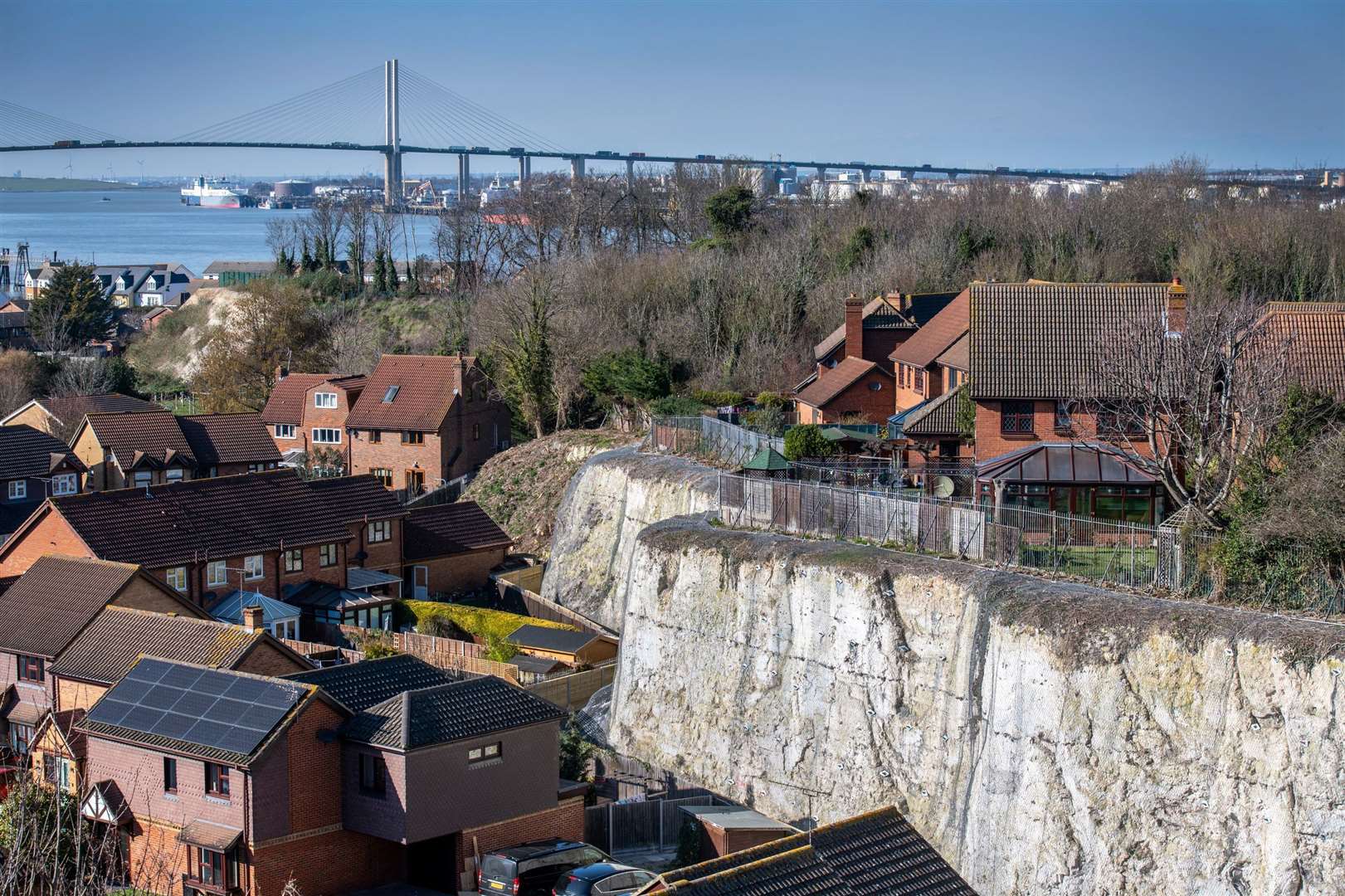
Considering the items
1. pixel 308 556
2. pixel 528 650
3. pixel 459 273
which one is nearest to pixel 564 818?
pixel 528 650

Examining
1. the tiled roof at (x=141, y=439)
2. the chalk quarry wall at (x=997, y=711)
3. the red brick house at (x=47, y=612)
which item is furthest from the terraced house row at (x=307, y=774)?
the tiled roof at (x=141, y=439)

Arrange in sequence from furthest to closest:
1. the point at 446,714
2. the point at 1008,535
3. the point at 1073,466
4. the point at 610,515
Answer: the point at 610,515
the point at 1073,466
the point at 1008,535
the point at 446,714

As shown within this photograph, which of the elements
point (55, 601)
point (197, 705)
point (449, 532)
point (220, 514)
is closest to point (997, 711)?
point (197, 705)

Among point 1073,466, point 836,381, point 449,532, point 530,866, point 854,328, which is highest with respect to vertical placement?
point 854,328

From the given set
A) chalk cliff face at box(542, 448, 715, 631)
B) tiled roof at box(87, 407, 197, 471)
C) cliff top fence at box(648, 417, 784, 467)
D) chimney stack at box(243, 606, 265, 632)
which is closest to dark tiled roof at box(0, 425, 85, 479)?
tiled roof at box(87, 407, 197, 471)

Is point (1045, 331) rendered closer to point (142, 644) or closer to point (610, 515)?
point (610, 515)

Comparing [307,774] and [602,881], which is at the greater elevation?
[307,774]

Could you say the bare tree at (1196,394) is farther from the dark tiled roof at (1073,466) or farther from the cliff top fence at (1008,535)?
the cliff top fence at (1008,535)
